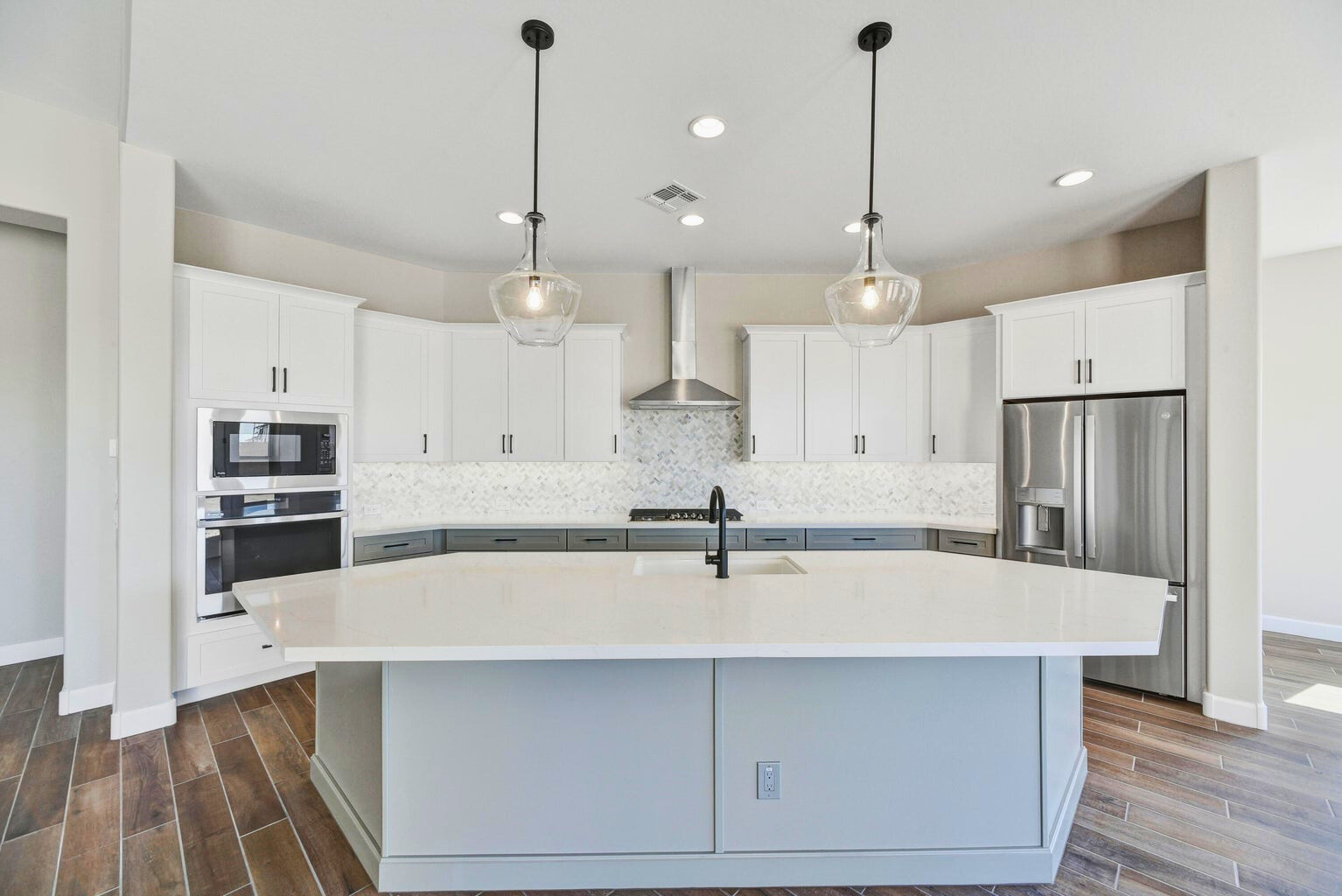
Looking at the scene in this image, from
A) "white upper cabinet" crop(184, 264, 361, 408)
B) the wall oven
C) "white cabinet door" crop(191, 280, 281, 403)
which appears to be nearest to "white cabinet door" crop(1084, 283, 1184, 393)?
"white upper cabinet" crop(184, 264, 361, 408)

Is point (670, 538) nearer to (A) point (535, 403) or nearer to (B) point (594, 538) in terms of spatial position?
(B) point (594, 538)

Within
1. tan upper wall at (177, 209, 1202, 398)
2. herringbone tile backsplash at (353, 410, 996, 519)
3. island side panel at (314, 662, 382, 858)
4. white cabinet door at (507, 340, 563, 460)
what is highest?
tan upper wall at (177, 209, 1202, 398)

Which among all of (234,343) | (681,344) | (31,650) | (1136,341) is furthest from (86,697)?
(1136,341)

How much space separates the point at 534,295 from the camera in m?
1.96

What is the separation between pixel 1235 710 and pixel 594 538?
3670mm

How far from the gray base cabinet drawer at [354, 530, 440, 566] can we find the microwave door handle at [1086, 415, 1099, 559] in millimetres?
4208

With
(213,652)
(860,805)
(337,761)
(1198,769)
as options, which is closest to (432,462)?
(213,652)

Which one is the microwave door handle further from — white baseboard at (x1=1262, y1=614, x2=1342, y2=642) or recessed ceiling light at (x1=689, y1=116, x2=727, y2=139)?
recessed ceiling light at (x1=689, y1=116, x2=727, y2=139)

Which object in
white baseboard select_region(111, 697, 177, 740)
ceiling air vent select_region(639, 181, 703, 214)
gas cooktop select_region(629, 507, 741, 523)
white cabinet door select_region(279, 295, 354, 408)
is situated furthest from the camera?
gas cooktop select_region(629, 507, 741, 523)

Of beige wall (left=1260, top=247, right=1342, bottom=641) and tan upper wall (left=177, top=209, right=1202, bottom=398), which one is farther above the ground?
tan upper wall (left=177, top=209, right=1202, bottom=398)

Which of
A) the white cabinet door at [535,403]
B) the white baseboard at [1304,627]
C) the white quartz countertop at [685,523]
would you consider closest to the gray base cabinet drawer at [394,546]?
the white quartz countertop at [685,523]

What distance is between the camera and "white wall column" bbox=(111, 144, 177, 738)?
2729mm

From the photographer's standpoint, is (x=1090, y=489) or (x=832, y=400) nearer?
(x=1090, y=489)

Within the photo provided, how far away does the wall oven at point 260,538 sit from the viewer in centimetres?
300
